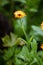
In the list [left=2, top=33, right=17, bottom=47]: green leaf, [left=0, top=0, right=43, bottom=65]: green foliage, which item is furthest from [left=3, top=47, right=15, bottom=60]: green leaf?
[left=2, top=33, right=17, bottom=47]: green leaf

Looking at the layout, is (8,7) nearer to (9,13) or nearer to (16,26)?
(9,13)

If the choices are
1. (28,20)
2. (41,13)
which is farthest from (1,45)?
(41,13)

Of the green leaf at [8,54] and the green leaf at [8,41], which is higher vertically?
the green leaf at [8,41]

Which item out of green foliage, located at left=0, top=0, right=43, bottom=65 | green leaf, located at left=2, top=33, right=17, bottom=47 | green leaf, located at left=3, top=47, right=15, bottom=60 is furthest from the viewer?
green leaf, located at left=2, top=33, right=17, bottom=47

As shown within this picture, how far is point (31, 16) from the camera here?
2516mm

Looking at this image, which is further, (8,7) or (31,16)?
(8,7)

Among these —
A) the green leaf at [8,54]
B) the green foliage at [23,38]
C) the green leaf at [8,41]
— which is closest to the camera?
the green foliage at [23,38]

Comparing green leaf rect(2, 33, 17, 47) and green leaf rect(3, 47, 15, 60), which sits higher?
green leaf rect(2, 33, 17, 47)

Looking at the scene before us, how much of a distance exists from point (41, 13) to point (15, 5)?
40 cm

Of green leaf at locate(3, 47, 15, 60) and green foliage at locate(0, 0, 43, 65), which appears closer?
green foliage at locate(0, 0, 43, 65)

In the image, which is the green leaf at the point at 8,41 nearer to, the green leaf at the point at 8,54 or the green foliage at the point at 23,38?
the green foliage at the point at 23,38

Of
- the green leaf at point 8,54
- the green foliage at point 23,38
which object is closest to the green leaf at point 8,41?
the green foliage at point 23,38

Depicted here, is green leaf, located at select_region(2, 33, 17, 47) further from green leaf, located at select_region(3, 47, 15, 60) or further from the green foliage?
green leaf, located at select_region(3, 47, 15, 60)

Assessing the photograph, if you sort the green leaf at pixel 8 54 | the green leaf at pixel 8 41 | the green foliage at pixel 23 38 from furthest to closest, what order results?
the green leaf at pixel 8 41, the green leaf at pixel 8 54, the green foliage at pixel 23 38
